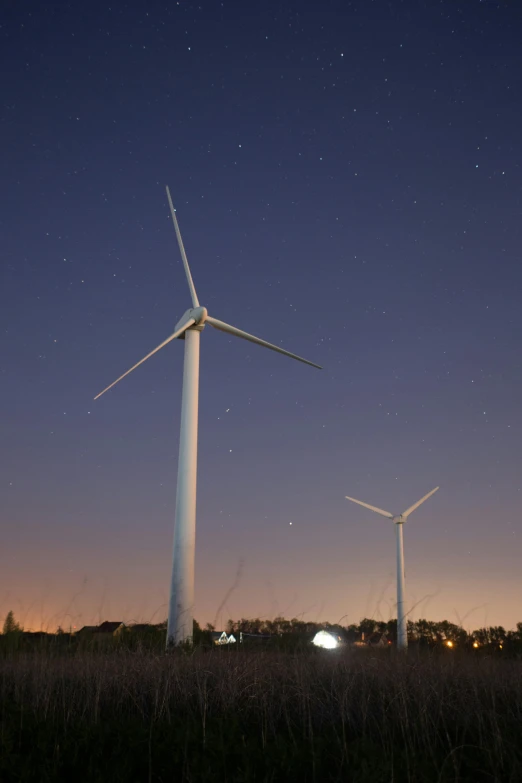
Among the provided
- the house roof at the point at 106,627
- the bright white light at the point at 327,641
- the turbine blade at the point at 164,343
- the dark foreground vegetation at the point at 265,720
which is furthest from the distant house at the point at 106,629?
the turbine blade at the point at 164,343

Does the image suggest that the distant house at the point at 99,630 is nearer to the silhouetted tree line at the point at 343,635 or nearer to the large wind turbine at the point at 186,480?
the silhouetted tree line at the point at 343,635

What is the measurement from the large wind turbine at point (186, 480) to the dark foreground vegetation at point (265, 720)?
1115 centimetres

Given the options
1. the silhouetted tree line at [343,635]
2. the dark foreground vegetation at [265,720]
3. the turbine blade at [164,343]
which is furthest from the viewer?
the turbine blade at [164,343]

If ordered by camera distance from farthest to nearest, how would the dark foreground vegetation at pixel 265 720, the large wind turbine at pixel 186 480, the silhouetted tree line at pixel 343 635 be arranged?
the large wind turbine at pixel 186 480 → the silhouetted tree line at pixel 343 635 → the dark foreground vegetation at pixel 265 720

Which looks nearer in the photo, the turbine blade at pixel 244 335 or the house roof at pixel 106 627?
the house roof at pixel 106 627

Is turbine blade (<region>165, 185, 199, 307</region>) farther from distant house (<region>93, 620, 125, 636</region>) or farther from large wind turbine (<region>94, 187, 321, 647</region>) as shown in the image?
distant house (<region>93, 620, 125, 636</region>)

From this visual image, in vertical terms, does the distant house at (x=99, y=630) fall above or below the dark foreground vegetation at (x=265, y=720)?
above

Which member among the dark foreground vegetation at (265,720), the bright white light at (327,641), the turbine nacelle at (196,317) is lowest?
the dark foreground vegetation at (265,720)

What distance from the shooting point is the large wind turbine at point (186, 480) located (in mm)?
25141

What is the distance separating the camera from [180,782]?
265 inches

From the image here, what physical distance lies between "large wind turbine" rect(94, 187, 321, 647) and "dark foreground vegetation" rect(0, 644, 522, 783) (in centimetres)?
1115

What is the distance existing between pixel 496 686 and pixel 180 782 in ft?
19.6

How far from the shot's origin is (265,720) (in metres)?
8.80

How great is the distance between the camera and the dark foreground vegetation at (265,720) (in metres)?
6.80
